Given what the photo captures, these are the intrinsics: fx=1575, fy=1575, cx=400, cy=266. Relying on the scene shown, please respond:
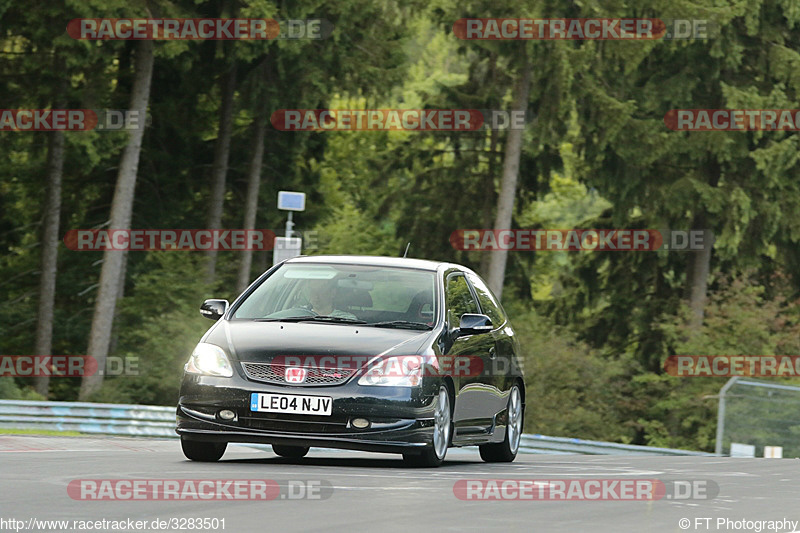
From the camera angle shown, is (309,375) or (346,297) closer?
(309,375)

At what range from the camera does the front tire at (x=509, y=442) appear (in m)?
14.7

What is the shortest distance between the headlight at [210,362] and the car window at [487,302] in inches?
124

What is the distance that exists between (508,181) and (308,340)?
28136 millimetres

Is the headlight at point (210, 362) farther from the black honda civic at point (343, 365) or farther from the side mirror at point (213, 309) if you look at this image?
the side mirror at point (213, 309)

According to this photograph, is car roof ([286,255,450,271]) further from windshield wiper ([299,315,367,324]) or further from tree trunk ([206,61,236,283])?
tree trunk ([206,61,236,283])

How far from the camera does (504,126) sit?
42.8m

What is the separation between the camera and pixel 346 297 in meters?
13.0

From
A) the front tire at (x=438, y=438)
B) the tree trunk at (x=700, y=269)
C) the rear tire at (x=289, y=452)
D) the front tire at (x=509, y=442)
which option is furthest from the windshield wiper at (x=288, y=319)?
the tree trunk at (x=700, y=269)

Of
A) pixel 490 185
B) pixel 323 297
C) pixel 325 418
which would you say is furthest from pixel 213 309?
pixel 490 185

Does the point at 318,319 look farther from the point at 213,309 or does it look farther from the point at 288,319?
the point at 213,309

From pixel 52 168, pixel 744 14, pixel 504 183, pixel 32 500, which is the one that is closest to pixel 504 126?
pixel 504 183

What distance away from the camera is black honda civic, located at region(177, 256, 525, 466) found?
1169 cm

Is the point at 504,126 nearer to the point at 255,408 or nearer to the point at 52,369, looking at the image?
the point at 52,369

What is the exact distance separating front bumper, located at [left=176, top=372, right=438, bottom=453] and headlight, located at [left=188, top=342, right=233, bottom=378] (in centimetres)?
6
